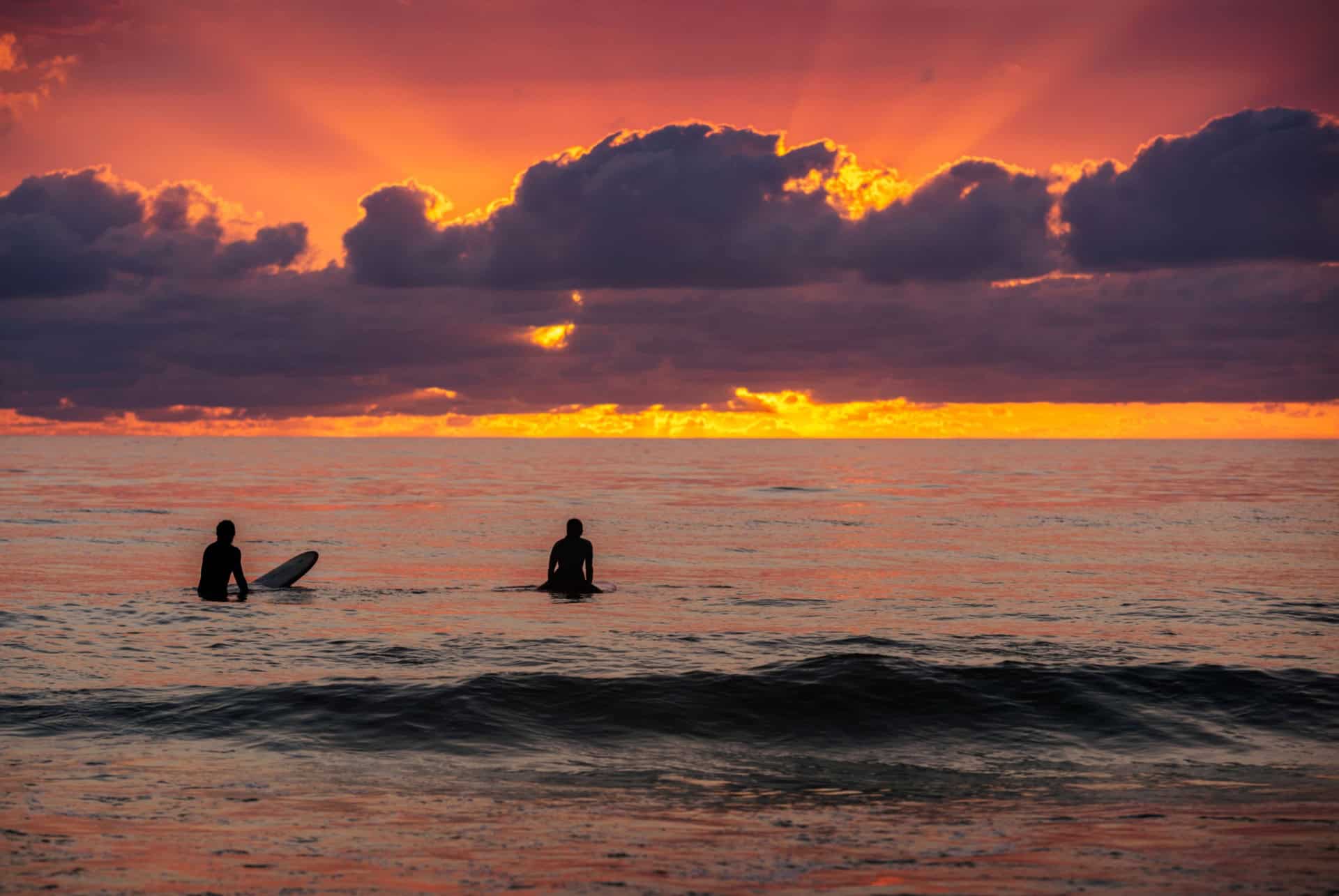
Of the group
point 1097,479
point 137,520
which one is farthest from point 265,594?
point 1097,479

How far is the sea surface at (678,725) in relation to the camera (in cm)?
964

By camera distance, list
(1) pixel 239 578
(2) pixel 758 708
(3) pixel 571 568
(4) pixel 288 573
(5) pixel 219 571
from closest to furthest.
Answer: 1. (2) pixel 758 708
2. (1) pixel 239 578
3. (5) pixel 219 571
4. (3) pixel 571 568
5. (4) pixel 288 573

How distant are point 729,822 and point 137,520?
165 feet

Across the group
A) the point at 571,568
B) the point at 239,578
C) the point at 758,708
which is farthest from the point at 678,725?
the point at 239,578

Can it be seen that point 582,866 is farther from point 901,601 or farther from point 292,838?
point 901,601

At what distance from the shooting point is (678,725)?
15789 millimetres

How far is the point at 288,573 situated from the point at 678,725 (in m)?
16.1

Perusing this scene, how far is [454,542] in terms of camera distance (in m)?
43.9

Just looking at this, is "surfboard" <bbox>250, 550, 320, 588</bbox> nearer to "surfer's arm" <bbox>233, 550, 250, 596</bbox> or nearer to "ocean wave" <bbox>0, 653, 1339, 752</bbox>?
"surfer's arm" <bbox>233, 550, 250, 596</bbox>

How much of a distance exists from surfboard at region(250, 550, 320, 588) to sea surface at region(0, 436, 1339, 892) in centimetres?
39

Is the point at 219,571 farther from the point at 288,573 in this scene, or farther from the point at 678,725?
the point at 678,725

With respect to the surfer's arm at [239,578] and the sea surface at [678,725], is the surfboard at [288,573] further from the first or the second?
the surfer's arm at [239,578]

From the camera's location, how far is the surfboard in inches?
1112

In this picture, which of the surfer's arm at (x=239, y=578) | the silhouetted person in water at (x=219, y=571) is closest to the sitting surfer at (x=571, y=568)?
the surfer's arm at (x=239, y=578)
